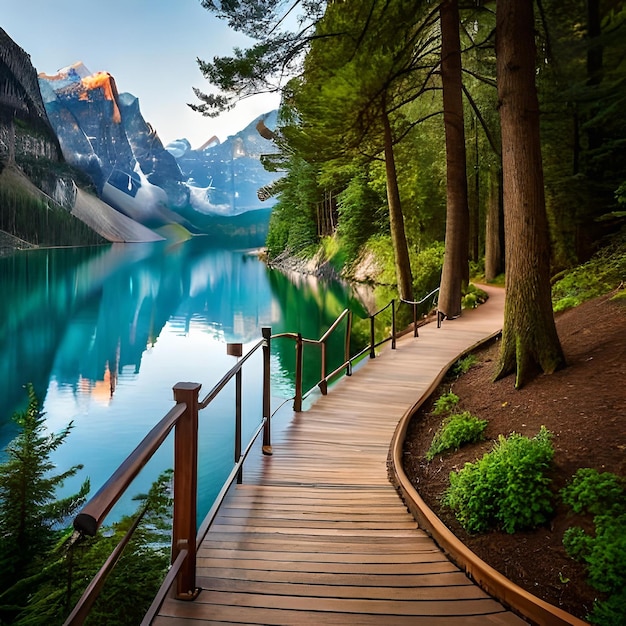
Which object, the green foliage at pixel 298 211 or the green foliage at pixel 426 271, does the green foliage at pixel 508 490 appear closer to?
the green foliage at pixel 426 271

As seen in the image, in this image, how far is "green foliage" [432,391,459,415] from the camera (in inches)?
203

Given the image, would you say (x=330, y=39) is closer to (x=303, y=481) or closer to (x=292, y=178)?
(x=303, y=481)

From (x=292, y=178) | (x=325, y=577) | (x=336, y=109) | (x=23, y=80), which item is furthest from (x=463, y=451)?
(x=23, y=80)

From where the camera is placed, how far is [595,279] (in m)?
7.64

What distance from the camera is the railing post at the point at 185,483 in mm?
2039

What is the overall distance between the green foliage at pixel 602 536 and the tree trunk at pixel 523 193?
1909 mm

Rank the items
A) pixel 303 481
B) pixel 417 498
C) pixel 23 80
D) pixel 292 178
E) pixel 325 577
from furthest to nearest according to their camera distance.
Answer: pixel 23 80, pixel 292 178, pixel 303 481, pixel 417 498, pixel 325 577

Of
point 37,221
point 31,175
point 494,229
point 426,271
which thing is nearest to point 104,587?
point 426,271

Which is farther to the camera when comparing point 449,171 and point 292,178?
point 292,178

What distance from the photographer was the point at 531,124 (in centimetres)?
479

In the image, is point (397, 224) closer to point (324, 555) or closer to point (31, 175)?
point (324, 555)

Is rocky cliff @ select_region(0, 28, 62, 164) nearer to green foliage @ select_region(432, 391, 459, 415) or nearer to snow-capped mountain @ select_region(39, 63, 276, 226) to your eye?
snow-capped mountain @ select_region(39, 63, 276, 226)

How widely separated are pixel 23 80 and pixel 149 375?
7625 cm

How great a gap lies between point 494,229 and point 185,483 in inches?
668
